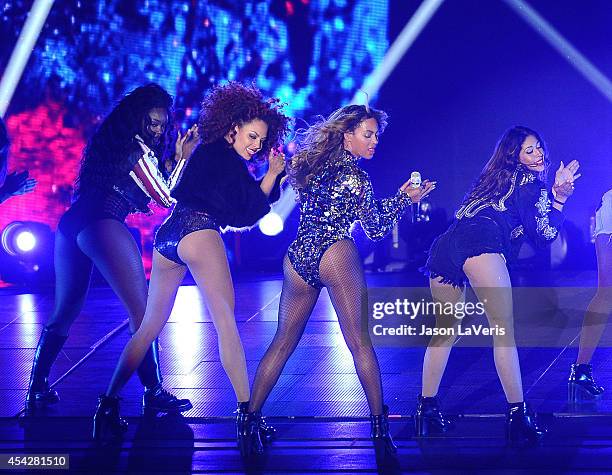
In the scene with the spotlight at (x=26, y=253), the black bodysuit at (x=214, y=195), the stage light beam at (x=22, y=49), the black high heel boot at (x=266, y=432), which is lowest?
the black high heel boot at (x=266, y=432)

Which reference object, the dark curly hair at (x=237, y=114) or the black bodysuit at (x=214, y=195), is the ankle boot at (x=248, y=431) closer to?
the black bodysuit at (x=214, y=195)

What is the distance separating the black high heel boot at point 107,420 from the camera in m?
4.91

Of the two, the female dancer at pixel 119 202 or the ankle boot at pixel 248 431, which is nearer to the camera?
the ankle boot at pixel 248 431

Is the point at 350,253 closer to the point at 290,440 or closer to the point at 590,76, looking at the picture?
the point at 290,440

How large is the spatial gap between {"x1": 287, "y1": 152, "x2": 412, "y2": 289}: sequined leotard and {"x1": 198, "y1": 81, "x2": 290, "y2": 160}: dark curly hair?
416mm

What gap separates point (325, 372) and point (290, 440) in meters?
1.41

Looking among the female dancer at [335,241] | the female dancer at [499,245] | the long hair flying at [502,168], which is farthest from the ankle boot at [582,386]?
the female dancer at [335,241]

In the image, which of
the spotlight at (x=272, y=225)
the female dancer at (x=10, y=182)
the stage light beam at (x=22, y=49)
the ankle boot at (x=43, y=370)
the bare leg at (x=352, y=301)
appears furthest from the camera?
the spotlight at (x=272, y=225)

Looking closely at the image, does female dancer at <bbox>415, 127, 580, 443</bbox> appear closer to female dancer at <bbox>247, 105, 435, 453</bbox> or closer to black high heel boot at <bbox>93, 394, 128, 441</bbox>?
female dancer at <bbox>247, 105, 435, 453</bbox>

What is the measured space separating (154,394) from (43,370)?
626 mm

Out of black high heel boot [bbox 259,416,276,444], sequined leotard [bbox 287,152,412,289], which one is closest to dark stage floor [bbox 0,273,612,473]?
black high heel boot [bbox 259,416,276,444]

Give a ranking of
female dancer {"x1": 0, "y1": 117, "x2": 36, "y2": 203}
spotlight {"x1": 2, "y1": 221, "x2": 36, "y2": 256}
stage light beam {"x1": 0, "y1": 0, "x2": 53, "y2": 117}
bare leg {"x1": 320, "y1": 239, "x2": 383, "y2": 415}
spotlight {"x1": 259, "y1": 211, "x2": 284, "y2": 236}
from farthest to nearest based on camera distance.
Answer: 1. spotlight {"x1": 259, "y1": 211, "x2": 284, "y2": 236}
2. stage light beam {"x1": 0, "y1": 0, "x2": 53, "y2": 117}
3. spotlight {"x1": 2, "y1": 221, "x2": 36, "y2": 256}
4. female dancer {"x1": 0, "y1": 117, "x2": 36, "y2": 203}
5. bare leg {"x1": 320, "y1": 239, "x2": 383, "y2": 415}

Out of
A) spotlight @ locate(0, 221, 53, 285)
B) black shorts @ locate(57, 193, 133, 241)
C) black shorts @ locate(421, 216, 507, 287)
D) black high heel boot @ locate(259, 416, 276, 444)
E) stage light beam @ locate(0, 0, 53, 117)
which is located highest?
stage light beam @ locate(0, 0, 53, 117)

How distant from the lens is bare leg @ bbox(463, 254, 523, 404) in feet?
15.4
